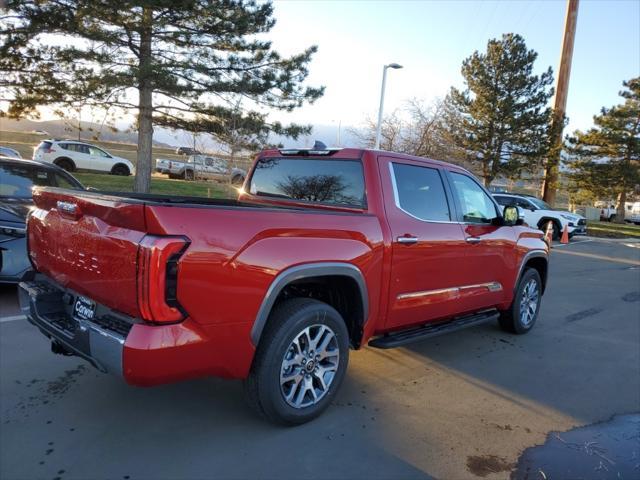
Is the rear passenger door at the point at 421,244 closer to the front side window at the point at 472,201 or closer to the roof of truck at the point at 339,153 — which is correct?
the roof of truck at the point at 339,153

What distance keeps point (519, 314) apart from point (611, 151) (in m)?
34.9

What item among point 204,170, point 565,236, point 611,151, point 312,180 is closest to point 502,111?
point 611,151

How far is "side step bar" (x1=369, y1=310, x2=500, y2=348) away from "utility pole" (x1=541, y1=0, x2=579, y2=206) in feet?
89.0

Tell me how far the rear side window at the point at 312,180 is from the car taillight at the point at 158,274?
1.74 m

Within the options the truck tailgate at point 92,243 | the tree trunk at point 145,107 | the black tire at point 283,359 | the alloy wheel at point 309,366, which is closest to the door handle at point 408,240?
the black tire at point 283,359

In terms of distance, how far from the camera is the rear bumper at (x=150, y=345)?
2482mm

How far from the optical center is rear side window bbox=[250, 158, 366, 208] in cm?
394

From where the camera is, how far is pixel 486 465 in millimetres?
3018

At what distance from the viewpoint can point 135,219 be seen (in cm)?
249

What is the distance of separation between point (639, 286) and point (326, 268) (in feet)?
30.9

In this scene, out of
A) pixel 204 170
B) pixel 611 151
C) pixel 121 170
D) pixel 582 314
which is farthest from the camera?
pixel 611 151

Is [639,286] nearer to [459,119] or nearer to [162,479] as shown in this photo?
[162,479]

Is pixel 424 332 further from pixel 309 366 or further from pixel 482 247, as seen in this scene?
pixel 309 366

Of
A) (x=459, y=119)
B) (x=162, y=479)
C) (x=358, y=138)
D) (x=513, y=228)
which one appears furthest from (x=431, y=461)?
(x=459, y=119)
